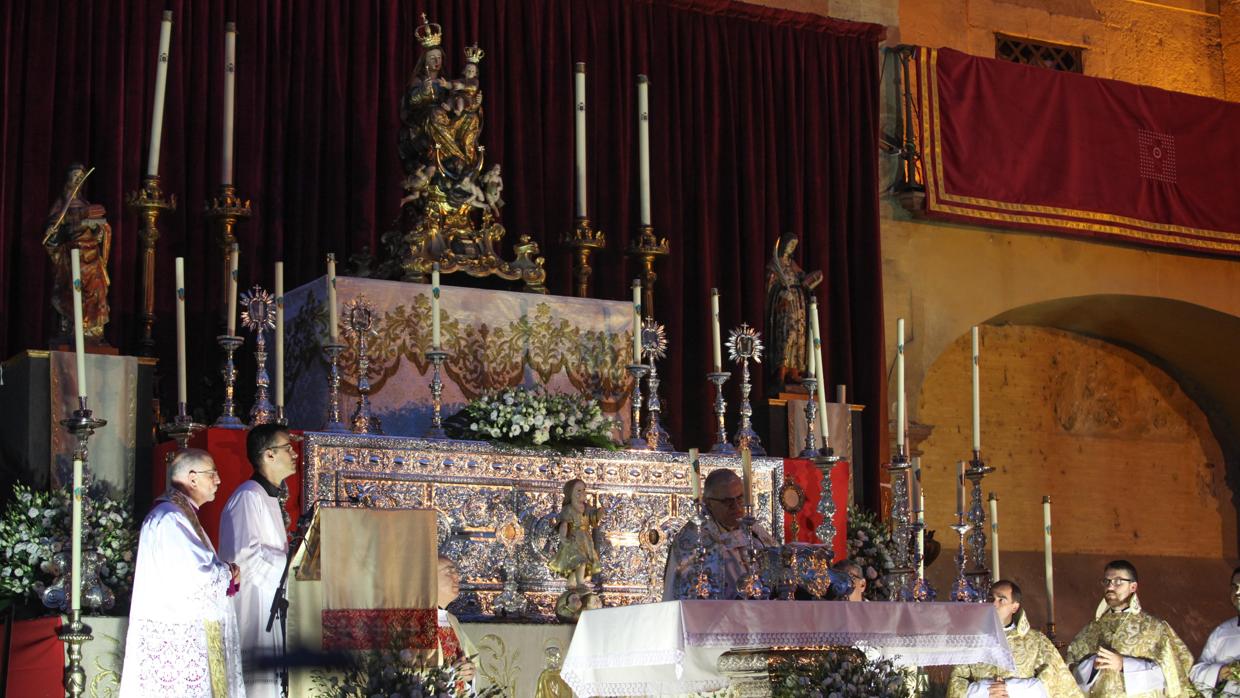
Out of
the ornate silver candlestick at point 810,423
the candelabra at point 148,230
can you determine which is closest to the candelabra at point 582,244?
the ornate silver candlestick at point 810,423

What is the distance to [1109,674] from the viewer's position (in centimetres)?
972

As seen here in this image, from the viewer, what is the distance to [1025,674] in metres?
9.45

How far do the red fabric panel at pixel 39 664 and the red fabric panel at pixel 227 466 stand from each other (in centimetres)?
107

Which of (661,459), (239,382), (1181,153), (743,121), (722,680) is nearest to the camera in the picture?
(722,680)

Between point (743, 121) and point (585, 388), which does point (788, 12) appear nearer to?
point (743, 121)

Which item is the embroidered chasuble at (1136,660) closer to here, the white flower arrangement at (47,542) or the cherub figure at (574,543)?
the cherub figure at (574,543)

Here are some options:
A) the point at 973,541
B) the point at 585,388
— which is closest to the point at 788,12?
the point at 585,388

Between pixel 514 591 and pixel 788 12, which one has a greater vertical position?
pixel 788 12

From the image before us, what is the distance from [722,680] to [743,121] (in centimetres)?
656

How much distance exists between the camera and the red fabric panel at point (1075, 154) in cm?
1393

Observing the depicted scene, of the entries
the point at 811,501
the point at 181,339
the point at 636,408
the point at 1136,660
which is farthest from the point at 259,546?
the point at 1136,660

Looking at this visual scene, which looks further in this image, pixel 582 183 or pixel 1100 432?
pixel 1100 432

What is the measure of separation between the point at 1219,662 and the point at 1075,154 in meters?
5.67

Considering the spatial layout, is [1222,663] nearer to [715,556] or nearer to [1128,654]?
[1128,654]
